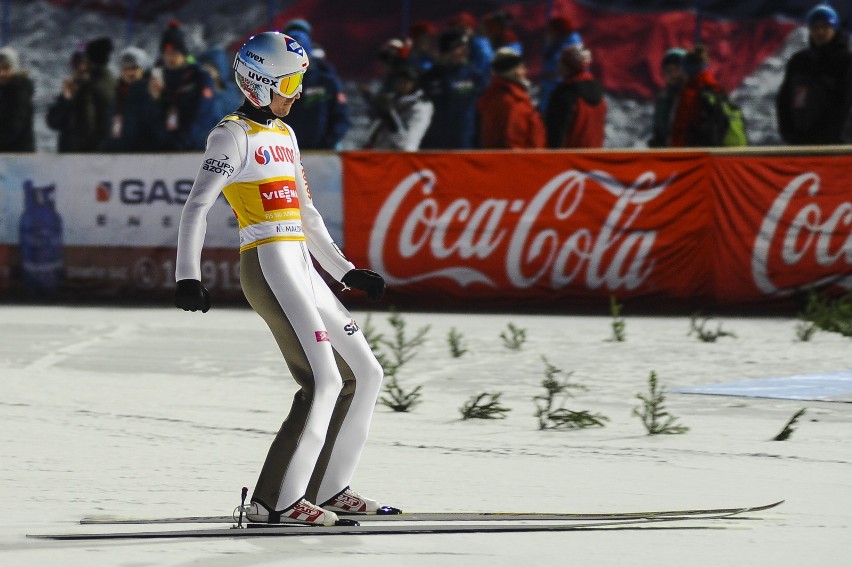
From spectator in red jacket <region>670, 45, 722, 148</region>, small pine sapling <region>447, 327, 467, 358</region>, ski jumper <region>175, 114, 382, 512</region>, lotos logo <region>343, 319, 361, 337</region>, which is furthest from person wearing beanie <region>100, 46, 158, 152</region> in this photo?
lotos logo <region>343, 319, 361, 337</region>

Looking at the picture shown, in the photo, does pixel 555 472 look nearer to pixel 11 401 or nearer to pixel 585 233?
pixel 11 401

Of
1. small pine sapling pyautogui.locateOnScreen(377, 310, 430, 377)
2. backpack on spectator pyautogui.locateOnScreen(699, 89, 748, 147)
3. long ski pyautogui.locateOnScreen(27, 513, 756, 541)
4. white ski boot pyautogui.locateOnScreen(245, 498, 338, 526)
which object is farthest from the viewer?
backpack on spectator pyautogui.locateOnScreen(699, 89, 748, 147)

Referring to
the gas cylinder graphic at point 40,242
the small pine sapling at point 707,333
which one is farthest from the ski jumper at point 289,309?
the gas cylinder graphic at point 40,242

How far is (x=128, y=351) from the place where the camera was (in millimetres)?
12211

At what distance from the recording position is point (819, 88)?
14.7 m

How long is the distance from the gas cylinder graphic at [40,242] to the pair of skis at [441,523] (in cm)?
1034

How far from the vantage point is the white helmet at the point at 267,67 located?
239 inches

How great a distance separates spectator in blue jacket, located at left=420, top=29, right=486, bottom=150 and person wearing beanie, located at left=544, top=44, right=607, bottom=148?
744 millimetres

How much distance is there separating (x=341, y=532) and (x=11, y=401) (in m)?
4.29

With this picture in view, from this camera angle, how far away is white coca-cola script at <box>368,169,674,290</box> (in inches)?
588

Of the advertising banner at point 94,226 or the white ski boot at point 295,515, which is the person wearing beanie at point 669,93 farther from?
the white ski boot at point 295,515

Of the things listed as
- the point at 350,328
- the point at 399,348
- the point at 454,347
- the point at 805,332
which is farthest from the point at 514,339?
the point at 350,328

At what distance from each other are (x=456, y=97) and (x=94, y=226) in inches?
153

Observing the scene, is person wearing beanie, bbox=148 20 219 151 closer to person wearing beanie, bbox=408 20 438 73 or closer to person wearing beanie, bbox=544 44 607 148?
person wearing beanie, bbox=408 20 438 73
